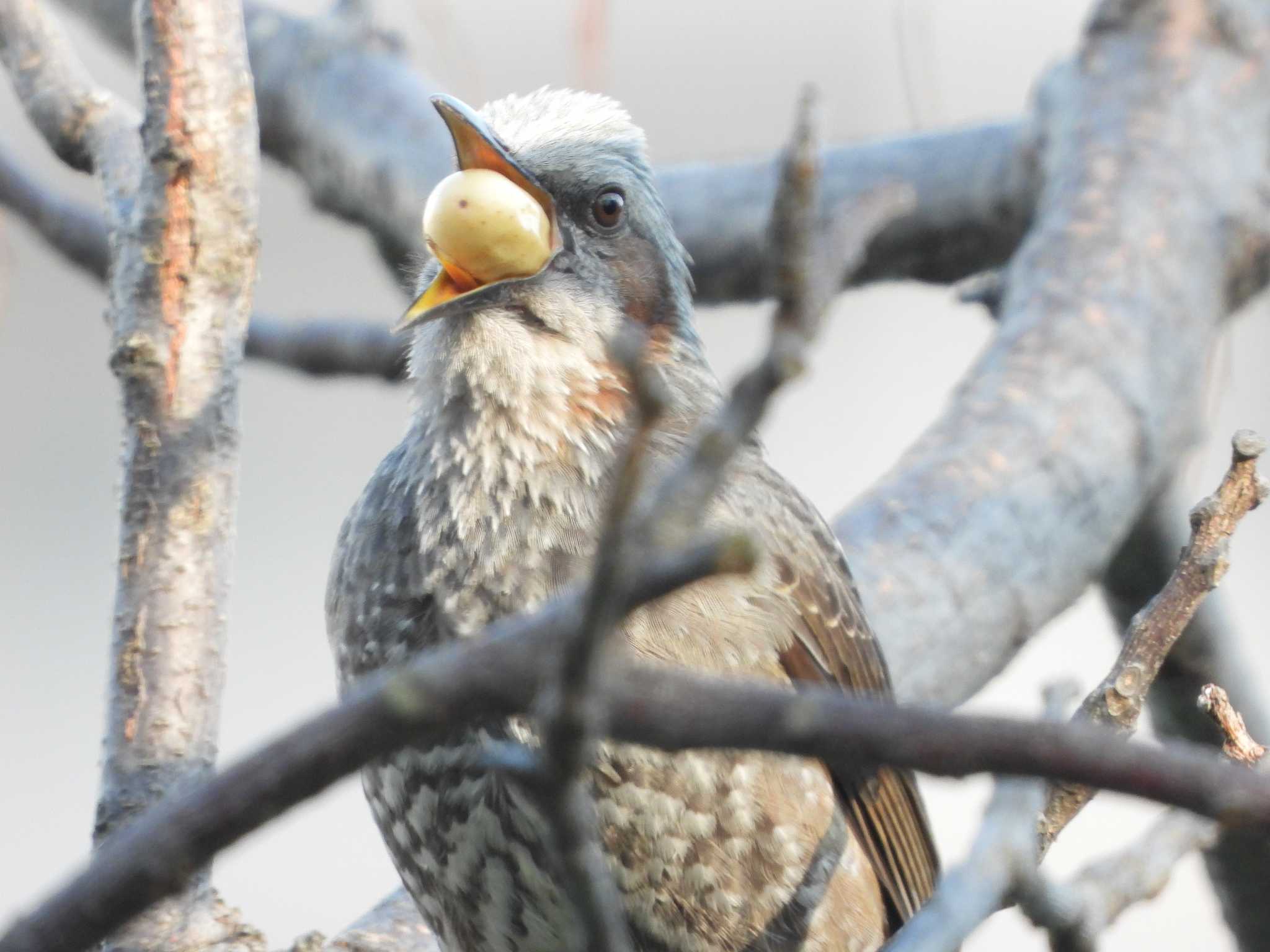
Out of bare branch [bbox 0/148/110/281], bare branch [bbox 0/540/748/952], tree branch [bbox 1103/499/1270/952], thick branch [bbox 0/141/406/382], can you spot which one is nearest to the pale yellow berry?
bare branch [bbox 0/540/748/952]

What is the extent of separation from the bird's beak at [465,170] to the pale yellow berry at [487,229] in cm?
1

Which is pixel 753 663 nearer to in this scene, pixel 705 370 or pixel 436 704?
pixel 705 370

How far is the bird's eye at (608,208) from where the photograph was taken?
2750mm

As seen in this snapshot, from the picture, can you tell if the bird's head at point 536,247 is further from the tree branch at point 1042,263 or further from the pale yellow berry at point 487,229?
the tree branch at point 1042,263

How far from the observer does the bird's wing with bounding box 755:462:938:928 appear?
8.78 ft

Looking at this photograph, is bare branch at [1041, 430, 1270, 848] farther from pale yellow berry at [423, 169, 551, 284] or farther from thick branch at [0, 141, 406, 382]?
thick branch at [0, 141, 406, 382]

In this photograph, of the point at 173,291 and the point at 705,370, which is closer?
the point at 173,291

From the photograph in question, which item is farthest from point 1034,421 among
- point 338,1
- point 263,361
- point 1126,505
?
point 338,1

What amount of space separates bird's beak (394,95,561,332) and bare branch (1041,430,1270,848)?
3.67 ft

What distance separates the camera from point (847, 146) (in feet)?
16.1

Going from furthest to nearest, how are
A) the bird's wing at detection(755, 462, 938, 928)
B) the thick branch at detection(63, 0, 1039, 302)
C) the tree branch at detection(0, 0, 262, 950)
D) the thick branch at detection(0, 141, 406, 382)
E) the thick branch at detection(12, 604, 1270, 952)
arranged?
the thick branch at detection(63, 0, 1039, 302), the thick branch at detection(0, 141, 406, 382), the bird's wing at detection(755, 462, 938, 928), the tree branch at detection(0, 0, 262, 950), the thick branch at detection(12, 604, 1270, 952)

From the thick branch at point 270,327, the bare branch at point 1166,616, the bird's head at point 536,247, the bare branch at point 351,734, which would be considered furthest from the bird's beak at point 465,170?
the thick branch at point 270,327

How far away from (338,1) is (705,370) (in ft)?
9.62

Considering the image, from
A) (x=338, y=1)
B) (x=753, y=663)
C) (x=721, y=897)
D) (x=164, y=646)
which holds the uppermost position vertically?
(x=338, y=1)
